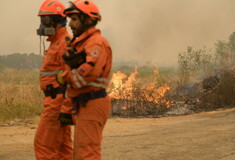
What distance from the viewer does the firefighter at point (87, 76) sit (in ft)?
12.1

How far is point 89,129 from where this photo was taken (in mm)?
3740

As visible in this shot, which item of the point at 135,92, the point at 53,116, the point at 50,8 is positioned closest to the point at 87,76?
the point at 53,116

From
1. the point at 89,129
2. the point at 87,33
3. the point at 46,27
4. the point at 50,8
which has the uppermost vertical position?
the point at 50,8

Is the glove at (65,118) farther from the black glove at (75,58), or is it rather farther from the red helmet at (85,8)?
the red helmet at (85,8)

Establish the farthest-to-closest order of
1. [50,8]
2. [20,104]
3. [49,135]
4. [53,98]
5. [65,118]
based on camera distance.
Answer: [20,104] < [50,8] < [53,98] < [49,135] < [65,118]

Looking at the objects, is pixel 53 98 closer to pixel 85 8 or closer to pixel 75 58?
pixel 75 58

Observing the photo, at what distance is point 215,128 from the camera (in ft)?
30.7

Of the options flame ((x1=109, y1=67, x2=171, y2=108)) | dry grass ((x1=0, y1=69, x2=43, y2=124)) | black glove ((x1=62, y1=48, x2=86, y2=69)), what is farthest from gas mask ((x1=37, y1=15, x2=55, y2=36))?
flame ((x1=109, y1=67, x2=171, y2=108))

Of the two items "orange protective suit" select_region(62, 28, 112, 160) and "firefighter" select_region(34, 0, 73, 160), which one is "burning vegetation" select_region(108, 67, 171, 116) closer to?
"firefighter" select_region(34, 0, 73, 160)

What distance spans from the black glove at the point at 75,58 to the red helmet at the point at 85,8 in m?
0.38

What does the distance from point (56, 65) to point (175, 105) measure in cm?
933

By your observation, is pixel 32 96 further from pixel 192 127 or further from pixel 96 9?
pixel 96 9

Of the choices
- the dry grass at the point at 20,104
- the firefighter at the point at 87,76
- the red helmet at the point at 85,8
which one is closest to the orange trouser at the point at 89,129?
the firefighter at the point at 87,76

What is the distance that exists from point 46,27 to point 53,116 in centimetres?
98
